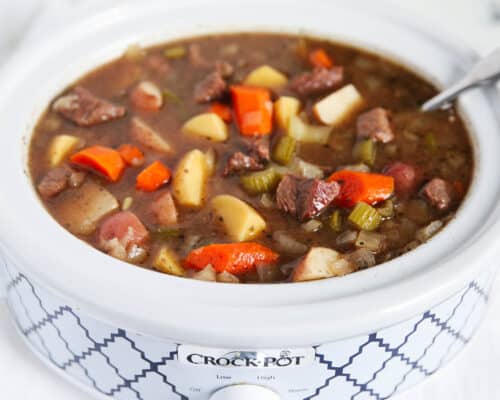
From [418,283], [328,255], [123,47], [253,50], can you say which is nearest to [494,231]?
[418,283]

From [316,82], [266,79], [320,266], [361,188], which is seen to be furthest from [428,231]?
[266,79]

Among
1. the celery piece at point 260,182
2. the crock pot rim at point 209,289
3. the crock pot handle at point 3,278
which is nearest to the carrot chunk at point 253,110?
the celery piece at point 260,182

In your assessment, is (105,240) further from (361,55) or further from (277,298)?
(361,55)

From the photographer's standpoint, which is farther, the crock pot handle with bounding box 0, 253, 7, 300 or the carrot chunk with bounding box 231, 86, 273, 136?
the carrot chunk with bounding box 231, 86, 273, 136

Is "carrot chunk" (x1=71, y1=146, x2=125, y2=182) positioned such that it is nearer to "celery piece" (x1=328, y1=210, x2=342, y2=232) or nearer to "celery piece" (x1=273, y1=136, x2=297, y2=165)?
"celery piece" (x1=273, y1=136, x2=297, y2=165)

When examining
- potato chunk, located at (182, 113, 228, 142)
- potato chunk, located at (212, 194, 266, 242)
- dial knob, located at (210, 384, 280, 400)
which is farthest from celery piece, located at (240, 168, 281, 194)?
dial knob, located at (210, 384, 280, 400)

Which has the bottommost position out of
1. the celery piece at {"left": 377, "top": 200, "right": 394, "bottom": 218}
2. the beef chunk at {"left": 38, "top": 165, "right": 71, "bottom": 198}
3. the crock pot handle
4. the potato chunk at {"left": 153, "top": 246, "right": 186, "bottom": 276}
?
the crock pot handle

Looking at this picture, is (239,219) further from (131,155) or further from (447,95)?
(447,95)
